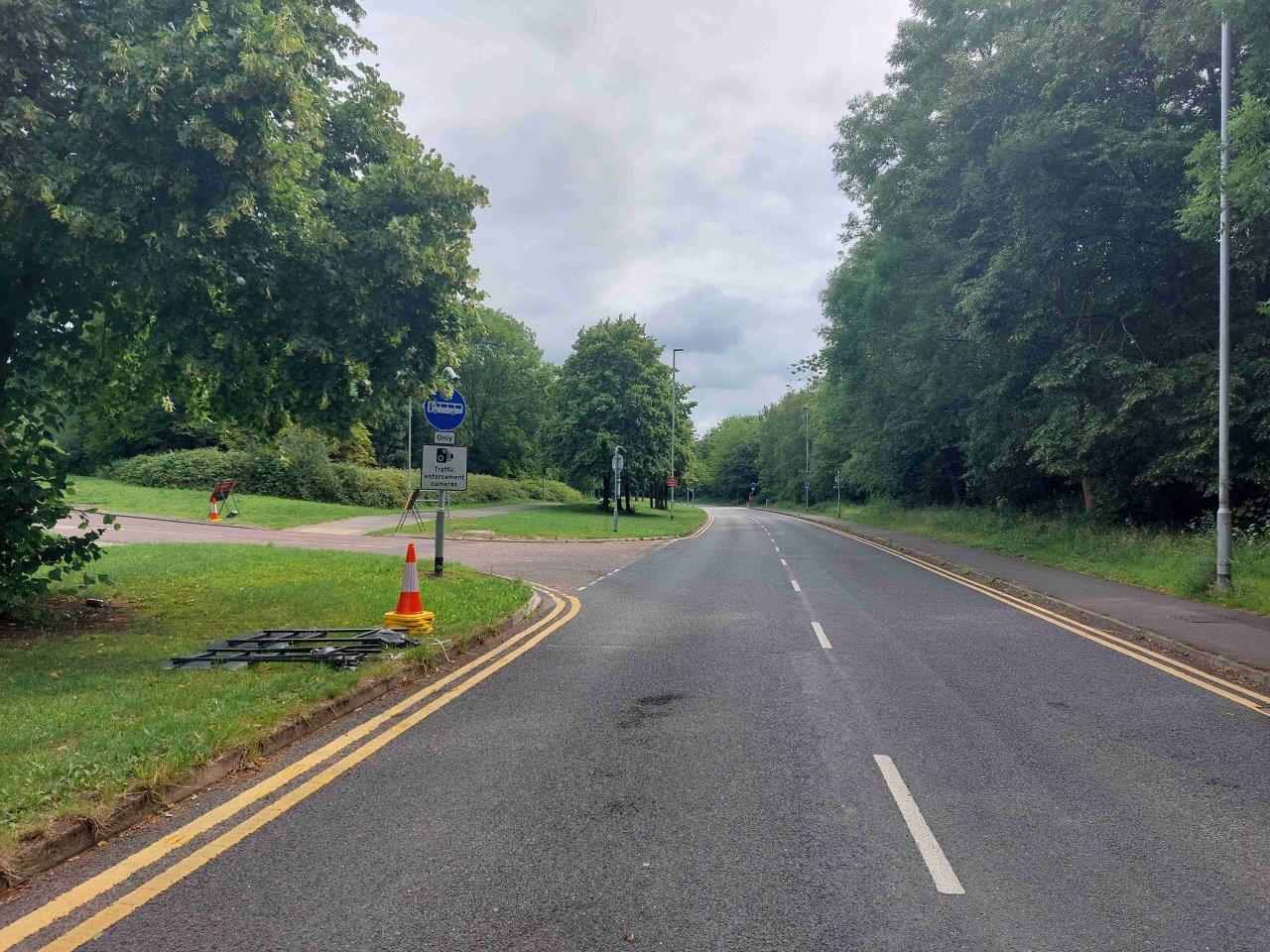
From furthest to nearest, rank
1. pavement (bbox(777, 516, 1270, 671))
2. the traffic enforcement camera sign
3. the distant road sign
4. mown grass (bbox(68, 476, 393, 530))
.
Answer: mown grass (bbox(68, 476, 393, 530))
the distant road sign
the traffic enforcement camera sign
pavement (bbox(777, 516, 1270, 671))

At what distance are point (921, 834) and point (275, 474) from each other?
133 ft

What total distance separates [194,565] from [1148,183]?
2295 cm

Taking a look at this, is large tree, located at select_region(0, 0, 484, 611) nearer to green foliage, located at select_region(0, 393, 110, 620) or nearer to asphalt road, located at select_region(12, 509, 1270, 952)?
green foliage, located at select_region(0, 393, 110, 620)

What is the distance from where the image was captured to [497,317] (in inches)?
2825

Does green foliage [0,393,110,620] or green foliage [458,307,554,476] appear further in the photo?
green foliage [458,307,554,476]

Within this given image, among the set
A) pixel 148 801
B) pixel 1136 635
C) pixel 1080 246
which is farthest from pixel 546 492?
pixel 148 801

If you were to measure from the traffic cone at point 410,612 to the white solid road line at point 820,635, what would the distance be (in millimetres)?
4647

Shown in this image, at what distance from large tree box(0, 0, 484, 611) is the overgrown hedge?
2726 centimetres

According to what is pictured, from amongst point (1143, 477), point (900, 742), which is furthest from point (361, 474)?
point (900, 742)

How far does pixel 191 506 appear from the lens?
105 feet

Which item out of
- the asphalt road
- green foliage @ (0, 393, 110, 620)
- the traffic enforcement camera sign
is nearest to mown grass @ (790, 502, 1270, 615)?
the asphalt road

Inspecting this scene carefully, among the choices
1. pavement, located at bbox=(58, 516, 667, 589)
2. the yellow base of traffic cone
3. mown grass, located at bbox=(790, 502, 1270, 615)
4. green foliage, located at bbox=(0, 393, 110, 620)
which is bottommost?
pavement, located at bbox=(58, 516, 667, 589)

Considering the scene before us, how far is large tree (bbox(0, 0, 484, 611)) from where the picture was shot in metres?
7.05

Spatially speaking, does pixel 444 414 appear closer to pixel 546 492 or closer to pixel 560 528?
pixel 560 528
